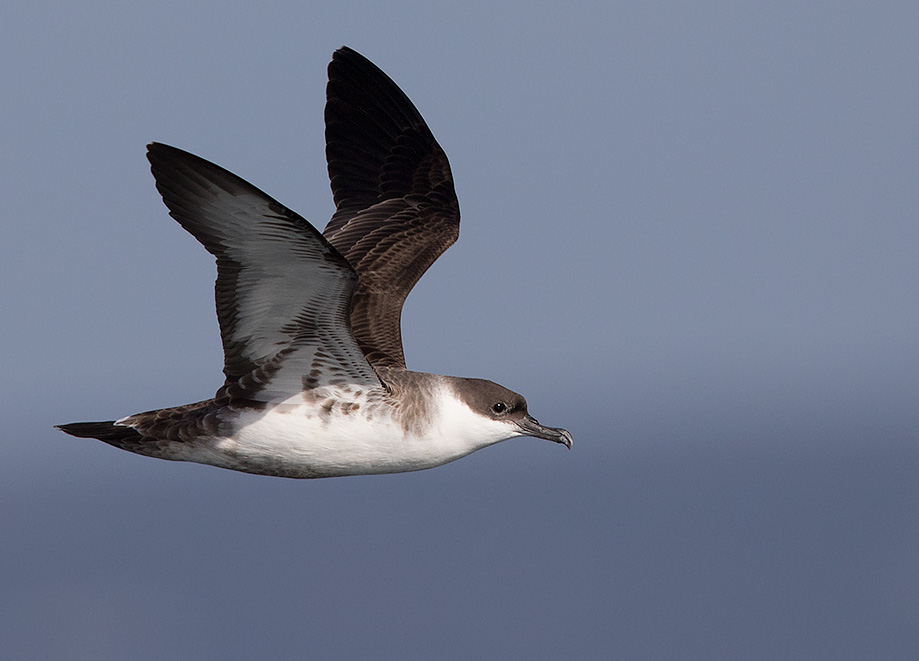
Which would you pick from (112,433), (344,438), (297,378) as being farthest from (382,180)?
(112,433)

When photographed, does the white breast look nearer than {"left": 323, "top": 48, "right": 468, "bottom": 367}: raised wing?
Yes

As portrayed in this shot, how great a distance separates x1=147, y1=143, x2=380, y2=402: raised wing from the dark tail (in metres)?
0.89

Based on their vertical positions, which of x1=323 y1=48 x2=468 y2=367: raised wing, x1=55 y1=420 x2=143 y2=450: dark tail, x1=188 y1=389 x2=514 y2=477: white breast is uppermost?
x1=323 y1=48 x2=468 y2=367: raised wing

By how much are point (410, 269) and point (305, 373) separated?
9.25 feet

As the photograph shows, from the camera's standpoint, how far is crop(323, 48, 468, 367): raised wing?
1462 cm

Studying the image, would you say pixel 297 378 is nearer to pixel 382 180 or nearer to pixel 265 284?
pixel 265 284

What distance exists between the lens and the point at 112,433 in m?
12.2

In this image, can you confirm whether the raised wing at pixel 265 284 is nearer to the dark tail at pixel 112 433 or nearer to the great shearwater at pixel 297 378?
the great shearwater at pixel 297 378

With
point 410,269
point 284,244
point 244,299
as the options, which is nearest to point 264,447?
point 244,299

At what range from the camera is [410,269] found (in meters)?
14.4

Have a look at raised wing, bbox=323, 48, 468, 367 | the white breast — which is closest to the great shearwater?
the white breast

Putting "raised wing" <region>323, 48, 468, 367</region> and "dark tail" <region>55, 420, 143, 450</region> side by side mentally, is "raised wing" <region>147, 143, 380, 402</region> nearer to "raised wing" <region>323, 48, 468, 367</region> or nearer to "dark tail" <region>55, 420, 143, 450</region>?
"dark tail" <region>55, 420, 143, 450</region>

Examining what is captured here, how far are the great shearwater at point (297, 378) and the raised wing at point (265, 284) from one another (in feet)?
0.04

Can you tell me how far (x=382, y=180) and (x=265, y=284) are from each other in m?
4.91
